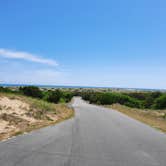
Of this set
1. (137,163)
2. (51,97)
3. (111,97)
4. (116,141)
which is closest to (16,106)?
(116,141)

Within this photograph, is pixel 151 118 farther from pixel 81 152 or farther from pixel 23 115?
pixel 81 152

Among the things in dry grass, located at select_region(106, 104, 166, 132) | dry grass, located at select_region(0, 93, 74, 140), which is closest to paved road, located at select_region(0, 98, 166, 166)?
dry grass, located at select_region(0, 93, 74, 140)

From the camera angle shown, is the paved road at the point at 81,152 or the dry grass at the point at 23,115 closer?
the paved road at the point at 81,152

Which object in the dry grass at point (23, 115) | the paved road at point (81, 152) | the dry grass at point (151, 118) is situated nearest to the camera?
the paved road at point (81, 152)

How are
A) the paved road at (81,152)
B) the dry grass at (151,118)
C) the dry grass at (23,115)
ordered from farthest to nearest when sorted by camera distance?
the dry grass at (151,118) < the dry grass at (23,115) < the paved road at (81,152)

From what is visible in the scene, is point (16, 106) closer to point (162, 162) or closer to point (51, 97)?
point (162, 162)

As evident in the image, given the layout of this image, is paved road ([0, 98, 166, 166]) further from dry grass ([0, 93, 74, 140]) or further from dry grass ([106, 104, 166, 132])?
dry grass ([106, 104, 166, 132])

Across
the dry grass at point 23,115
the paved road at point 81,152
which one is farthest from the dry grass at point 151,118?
the dry grass at point 23,115

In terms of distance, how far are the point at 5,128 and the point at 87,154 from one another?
22.9ft

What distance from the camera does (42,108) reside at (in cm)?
1898

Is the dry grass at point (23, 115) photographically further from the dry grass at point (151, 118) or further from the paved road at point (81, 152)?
the dry grass at point (151, 118)

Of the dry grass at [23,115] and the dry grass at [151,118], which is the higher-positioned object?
the dry grass at [23,115]

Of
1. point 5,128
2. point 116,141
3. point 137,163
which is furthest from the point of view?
point 5,128

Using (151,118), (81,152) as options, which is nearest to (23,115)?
(81,152)
